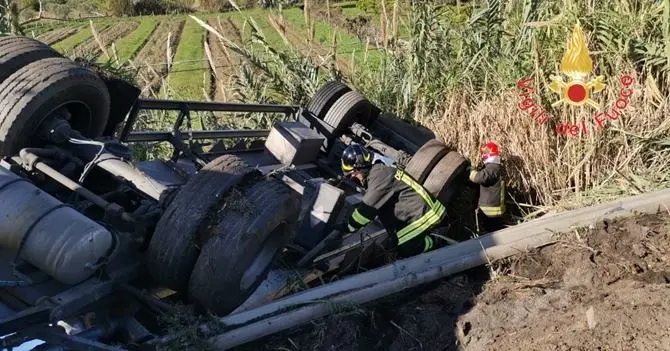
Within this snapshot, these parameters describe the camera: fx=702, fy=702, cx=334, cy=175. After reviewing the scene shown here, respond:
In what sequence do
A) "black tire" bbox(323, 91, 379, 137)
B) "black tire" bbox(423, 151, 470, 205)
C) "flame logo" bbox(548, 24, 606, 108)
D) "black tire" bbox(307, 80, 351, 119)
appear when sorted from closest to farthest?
A: "black tire" bbox(423, 151, 470, 205)
"flame logo" bbox(548, 24, 606, 108)
"black tire" bbox(323, 91, 379, 137)
"black tire" bbox(307, 80, 351, 119)

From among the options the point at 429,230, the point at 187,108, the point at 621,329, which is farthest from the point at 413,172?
the point at 621,329

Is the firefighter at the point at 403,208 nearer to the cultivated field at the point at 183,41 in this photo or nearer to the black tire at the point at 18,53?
the black tire at the point at 18,53

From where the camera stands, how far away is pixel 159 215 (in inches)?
140

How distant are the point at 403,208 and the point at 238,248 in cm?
216

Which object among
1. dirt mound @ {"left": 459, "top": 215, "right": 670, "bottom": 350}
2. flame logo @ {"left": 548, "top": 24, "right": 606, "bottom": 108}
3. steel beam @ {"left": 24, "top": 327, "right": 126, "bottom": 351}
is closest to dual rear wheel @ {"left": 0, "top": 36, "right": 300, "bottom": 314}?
steel beam @ {"left": 24, "top": 327, "right": 126, "bottom": 351}

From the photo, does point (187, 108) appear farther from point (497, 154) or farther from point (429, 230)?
point (497, 154)

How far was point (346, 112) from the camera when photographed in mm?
6266

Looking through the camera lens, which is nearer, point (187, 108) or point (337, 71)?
point (187, 108)

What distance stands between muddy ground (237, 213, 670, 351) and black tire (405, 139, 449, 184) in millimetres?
1469

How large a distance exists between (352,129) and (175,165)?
6.43ft

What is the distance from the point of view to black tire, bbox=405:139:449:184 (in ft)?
18.0

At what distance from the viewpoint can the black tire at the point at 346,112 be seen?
6.28 meters

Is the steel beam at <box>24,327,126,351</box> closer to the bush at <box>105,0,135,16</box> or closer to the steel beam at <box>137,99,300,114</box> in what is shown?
the steel beam at <box>137,99,300,114</box>

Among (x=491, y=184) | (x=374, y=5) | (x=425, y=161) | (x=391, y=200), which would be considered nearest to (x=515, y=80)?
(x=491, y=184)
